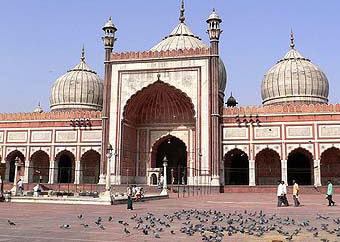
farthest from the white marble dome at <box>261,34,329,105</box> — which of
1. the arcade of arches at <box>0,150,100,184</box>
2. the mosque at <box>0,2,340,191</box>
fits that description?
the arcade of arches at <box>0,150,100,184</box>

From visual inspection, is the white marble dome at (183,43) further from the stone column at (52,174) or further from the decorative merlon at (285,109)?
the stone column at (52,174)

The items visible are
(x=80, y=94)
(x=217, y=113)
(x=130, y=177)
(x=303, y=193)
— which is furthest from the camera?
(x=80, y=94)

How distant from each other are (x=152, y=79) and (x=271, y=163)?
9.20 meters

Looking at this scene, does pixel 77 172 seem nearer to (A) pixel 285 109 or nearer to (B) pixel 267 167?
(B) pixel 267 167

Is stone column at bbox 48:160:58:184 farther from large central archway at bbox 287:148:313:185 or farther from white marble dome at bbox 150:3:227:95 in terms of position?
large central archway at bbox 287:148:313:185

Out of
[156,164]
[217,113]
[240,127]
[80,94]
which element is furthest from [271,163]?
[80,94]

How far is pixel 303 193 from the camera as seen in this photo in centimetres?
2231

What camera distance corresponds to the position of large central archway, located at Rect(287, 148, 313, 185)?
25.9 metres

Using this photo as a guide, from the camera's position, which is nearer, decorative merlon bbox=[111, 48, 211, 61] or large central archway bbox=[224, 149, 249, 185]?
decorative merlon bbox=[111, 48, 211, 61]

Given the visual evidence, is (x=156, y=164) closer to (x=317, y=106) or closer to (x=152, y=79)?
(x=152, y=79)

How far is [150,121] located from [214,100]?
522 centimetres

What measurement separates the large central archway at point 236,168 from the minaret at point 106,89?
7.55 meters

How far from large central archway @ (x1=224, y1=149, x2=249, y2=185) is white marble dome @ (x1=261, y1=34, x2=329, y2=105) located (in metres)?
4.97

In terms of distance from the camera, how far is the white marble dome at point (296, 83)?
91.9ft
